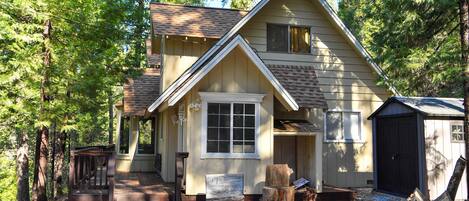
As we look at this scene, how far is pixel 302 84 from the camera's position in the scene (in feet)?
43.9

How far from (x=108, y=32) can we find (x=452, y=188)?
11078 millimetres

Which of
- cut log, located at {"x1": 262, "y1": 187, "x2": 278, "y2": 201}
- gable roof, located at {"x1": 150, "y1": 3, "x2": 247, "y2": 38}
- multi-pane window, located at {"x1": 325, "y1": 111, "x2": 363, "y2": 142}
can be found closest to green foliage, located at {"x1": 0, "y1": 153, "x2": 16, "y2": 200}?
gable roof, located at {"x1": 150, "y1": 3, "x2": 247, "y2": 38}

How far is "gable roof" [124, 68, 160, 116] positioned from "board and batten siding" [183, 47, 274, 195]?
4.80 metres

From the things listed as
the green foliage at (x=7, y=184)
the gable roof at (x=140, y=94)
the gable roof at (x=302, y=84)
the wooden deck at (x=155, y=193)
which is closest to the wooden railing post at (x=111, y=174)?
the wooden deck at (x=155, y=193)

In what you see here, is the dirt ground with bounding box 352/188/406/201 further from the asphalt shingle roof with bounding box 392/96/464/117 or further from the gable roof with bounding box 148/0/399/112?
the gable roof with bounding box 148/0/399/112

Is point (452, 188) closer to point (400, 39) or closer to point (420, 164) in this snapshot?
point (420, 164)

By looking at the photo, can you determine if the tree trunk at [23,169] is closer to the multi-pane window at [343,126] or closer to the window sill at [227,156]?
the window sill at [227,156]

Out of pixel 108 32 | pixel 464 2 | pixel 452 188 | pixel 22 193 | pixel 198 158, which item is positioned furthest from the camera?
pixel 22 193

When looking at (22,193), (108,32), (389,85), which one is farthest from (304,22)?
(22,193)

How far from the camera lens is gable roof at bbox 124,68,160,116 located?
15.1m

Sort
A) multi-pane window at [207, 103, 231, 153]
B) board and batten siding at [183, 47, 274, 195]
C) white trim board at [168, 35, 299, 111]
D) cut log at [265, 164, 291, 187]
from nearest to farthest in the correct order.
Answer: cut log at [265, 164, 291, 187] < white trim board at [168, 35, 299, 111] < board and batten siding at [183, 47, 274, 195] < multi-pane window at [207, 103, 231, 153]

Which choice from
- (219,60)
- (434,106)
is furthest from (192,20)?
(434,106)

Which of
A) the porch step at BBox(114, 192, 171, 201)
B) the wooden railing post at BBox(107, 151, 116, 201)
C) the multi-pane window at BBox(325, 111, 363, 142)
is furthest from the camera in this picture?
the multi-pane window at BBox(325, 111, 363, 142)

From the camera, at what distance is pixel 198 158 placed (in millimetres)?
10281
